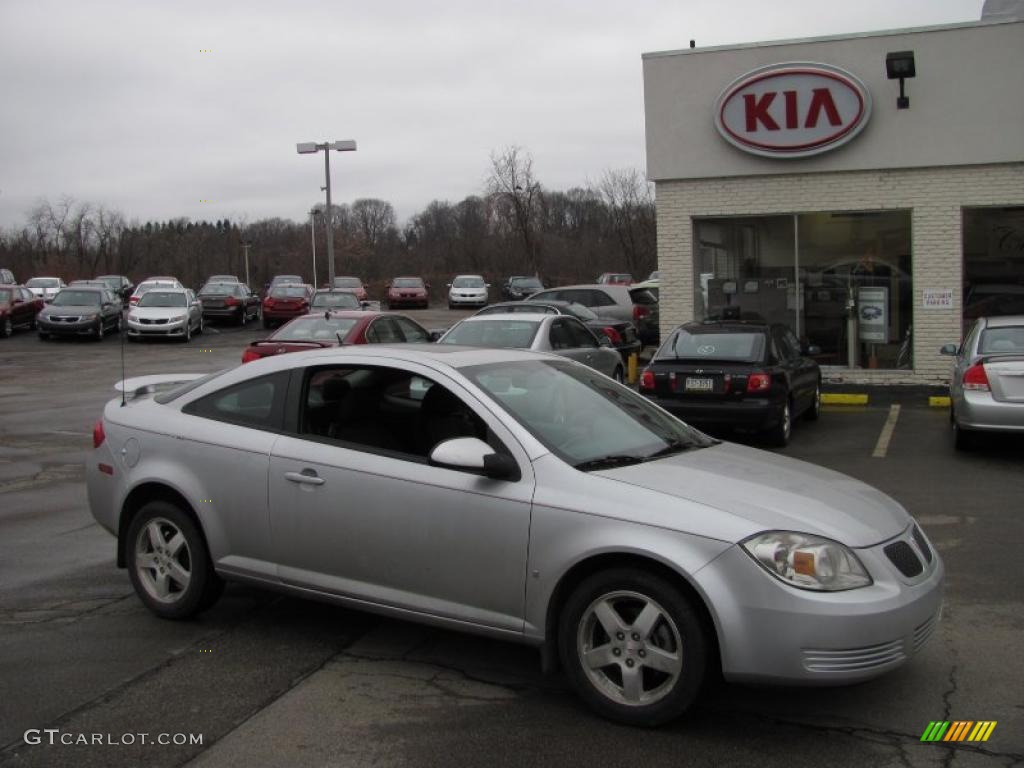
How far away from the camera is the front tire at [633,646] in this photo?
410cm

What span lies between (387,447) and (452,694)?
1.25 metres

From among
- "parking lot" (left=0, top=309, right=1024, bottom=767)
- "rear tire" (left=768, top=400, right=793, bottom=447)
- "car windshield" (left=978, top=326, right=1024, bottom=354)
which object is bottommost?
"parking lot" (left=0, top=309, right=1024, bottom=767)

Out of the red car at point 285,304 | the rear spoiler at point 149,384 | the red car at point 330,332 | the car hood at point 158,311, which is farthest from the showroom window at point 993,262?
the red car at point 285,304

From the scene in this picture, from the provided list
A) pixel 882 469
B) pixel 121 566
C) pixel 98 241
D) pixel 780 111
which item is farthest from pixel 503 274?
pixel 121 566

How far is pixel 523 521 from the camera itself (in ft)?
14.7

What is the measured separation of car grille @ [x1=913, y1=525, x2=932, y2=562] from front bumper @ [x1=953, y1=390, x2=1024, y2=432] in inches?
250

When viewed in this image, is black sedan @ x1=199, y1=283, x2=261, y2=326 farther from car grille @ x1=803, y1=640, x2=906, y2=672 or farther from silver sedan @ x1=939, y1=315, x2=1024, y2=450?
car grille @ x1=803, y1=640, x2=906, y2=672

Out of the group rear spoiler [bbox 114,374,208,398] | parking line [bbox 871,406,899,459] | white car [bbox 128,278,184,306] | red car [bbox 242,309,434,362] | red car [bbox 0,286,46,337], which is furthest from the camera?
white car [bbox 128,278,184,306]

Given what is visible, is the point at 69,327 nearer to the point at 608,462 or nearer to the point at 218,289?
the point at 218,289

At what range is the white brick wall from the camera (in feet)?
55.2

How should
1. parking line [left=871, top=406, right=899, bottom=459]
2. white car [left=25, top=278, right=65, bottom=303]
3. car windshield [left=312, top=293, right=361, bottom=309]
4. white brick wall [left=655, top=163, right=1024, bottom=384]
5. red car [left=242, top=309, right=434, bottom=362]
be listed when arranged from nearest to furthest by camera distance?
parking line [left=871, top=406, right=899, bottom=459]
red car [left=242, top=309, right=434, bottom=362]
white brick wall [left=655, top=163, right=1024, bottom=384]
car windshield [left=312, top=293, right=361, bottom=309]
white car [left=25, top=278, right=65, bottom=303]

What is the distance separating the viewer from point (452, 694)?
463 centimetres

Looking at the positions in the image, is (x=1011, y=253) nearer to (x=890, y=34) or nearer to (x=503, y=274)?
(x=890, y=34)

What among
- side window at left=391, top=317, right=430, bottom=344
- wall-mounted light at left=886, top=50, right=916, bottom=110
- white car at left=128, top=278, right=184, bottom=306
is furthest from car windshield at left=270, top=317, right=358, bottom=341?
white car at left=128, top=278, right=184, bottom=306
